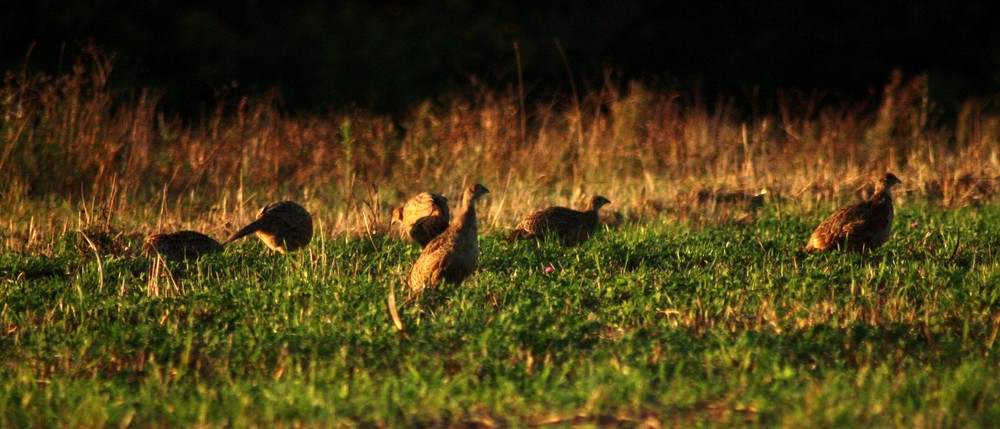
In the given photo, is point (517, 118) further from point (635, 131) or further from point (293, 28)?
point (293, 28)

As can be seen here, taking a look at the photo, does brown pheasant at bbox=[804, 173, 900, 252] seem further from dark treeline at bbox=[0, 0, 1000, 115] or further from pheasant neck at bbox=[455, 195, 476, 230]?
dark treeline at bbox=[0, 0, 1000, 115]

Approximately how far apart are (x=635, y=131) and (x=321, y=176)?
3.83 metres

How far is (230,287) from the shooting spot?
23.9 feet

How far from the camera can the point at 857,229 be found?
8039mm

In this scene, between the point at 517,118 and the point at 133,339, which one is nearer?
the point at 133,339

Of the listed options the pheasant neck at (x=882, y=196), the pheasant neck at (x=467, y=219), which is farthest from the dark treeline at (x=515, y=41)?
the pheasant neck at (x=467, y=219)

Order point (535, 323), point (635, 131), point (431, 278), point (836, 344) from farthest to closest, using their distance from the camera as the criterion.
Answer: point (635, 131)
point (431, 278)
point (535, 323)
point (836, 344)

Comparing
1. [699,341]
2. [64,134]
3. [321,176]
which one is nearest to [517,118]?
[321,176]

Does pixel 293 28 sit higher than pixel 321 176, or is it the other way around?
pixel 293 28

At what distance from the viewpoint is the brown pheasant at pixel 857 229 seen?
8.05 metres

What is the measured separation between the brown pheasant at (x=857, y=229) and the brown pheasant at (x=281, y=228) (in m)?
3.71

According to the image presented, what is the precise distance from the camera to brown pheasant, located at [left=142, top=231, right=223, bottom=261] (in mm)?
8312

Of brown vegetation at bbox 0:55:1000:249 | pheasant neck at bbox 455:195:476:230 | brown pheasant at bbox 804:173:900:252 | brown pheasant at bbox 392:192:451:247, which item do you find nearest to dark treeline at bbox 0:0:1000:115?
brown vegetation at bbox 0:55:1000:249

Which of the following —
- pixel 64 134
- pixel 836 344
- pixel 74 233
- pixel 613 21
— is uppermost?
pixel 613 21
